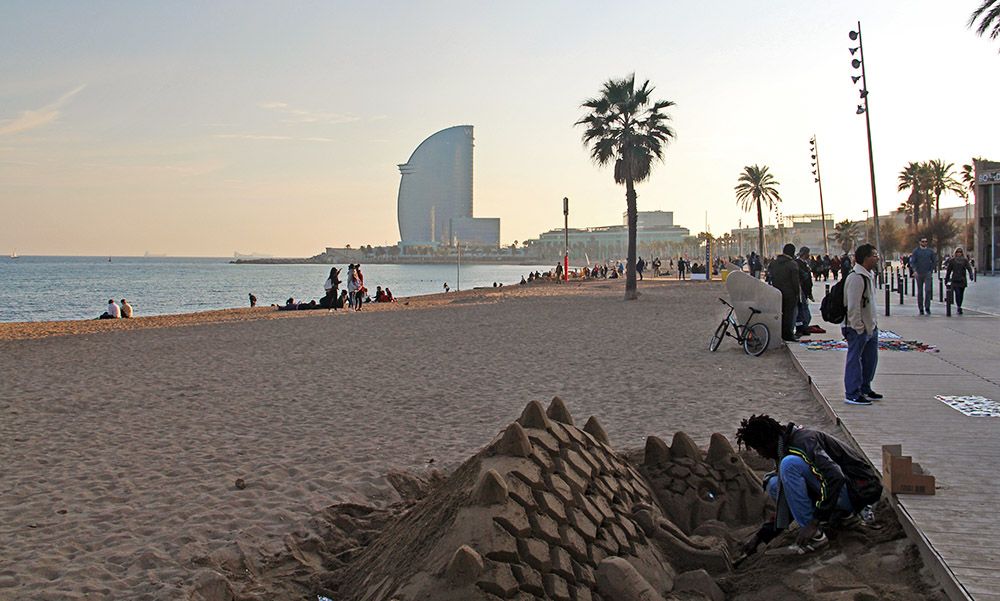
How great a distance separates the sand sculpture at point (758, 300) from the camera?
13.7 meters

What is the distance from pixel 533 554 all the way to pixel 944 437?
453 centimetres

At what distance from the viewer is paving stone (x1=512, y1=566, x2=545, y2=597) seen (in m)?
3.23

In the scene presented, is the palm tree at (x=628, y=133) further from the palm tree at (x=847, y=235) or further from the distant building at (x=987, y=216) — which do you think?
the palm tree at (x=847, y=235)

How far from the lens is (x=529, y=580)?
324 cm

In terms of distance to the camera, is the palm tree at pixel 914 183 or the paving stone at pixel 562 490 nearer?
the paving stone at pixel 562 490

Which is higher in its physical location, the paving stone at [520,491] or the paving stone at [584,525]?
the paving stone at [520,491]

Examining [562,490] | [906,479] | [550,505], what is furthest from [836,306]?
[550,505]

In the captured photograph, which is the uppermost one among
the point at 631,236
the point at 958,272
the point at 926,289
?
the point at 631,236

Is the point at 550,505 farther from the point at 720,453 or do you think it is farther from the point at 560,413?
the point at 720,453

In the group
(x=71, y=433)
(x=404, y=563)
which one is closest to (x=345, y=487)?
(x=404, y=563)

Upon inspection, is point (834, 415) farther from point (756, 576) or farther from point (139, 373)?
point (139, 373)

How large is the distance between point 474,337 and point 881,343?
28.3 feet

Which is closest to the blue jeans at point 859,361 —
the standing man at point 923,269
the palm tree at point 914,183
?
the standing man at point 923,269

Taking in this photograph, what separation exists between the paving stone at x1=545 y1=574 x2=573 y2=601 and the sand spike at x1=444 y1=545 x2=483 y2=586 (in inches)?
13.7
